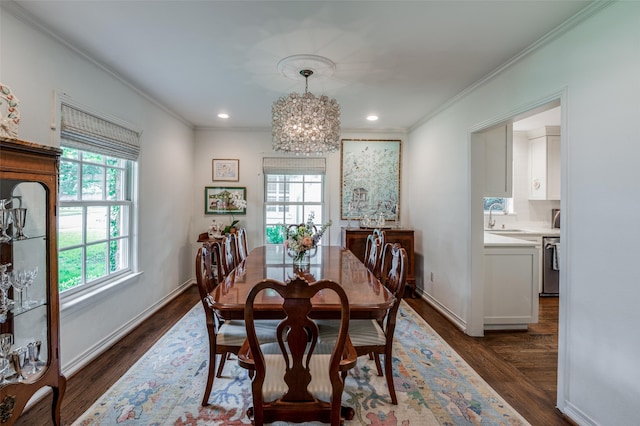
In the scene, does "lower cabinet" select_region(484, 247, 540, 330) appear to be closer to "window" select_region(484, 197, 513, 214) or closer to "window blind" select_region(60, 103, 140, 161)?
"window" select_region(484, 197, 513, 214)

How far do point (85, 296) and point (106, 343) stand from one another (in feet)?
1.78

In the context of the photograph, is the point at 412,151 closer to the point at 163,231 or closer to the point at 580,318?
the point at 580,318

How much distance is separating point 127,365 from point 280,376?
67.1 inches

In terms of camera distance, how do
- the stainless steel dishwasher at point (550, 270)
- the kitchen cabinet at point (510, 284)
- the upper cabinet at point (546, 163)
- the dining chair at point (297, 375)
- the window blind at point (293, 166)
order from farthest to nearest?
1. the window blind at point (293, 166)
2. the upper cabinet at point (546, 163)
3. the stainless steel dishwasher at point (550, 270)
4. the kitchen cabinet at point (510, 284)
5. the dining chair at point (297, 375)

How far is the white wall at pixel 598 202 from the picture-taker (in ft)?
5.05

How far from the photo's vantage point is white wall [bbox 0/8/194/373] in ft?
6.33

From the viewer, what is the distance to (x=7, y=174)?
1415 millimetres

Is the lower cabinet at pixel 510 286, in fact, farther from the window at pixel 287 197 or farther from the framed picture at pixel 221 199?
the framed picture at pixel 221 199

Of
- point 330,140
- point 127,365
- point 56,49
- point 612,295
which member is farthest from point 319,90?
point 127,365

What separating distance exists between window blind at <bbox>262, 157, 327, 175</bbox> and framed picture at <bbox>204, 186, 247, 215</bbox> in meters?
0.56

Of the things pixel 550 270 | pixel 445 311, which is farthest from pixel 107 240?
pixel 550 270

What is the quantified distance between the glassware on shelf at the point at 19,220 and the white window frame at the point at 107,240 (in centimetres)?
77

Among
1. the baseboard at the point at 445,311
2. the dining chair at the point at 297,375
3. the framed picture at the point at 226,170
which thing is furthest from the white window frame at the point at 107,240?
the baseboard at the point at 445,311

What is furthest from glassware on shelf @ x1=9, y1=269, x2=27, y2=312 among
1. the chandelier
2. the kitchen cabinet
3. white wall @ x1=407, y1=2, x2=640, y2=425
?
the kitchen cabinet
